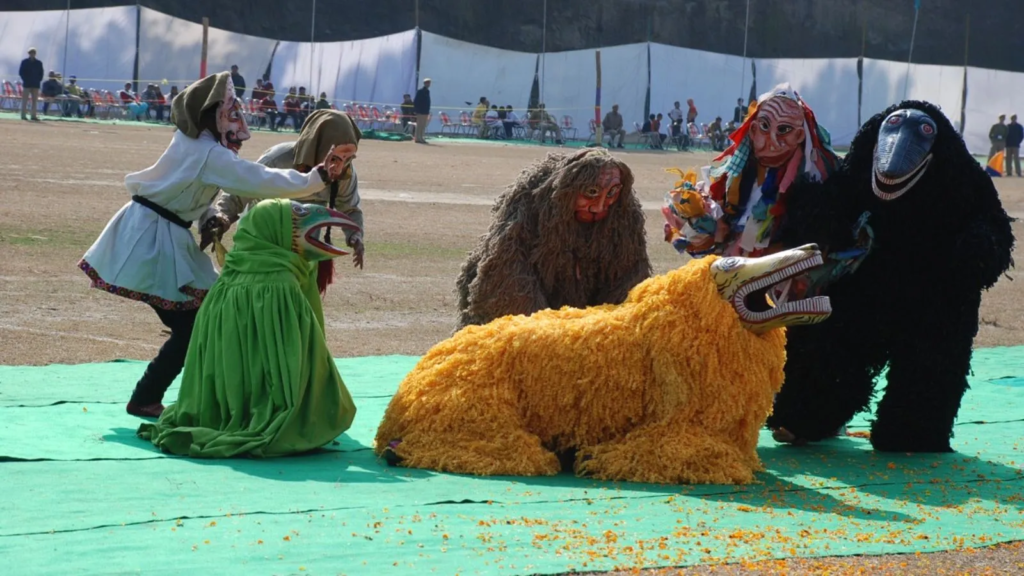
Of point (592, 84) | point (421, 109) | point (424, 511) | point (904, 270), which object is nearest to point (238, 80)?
point (421, 109)

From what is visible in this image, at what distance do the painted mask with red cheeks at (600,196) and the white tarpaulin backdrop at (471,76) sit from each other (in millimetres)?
27413

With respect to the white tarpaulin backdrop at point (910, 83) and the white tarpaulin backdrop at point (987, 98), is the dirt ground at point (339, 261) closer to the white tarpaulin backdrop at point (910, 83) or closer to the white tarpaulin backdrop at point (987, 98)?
the white tarpaulin backdrop at point (910, 83)

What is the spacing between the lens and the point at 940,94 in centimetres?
3456

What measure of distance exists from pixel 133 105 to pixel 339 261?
20856 millimetres

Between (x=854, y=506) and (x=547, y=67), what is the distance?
29997mm

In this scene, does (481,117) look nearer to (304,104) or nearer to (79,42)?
(304,104)

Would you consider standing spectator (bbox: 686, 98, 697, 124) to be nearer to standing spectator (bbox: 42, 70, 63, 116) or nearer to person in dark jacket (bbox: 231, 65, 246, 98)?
person in dark jacket (bbox: 231, 65, 246, 98)

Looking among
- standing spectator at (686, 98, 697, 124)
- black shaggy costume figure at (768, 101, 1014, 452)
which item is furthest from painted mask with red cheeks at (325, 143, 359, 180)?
standing spectator at (686, 98, 697, 124)

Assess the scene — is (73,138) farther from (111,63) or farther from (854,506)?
(854,506)

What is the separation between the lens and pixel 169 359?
590 cm

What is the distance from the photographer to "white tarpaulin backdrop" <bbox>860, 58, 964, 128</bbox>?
34.5 meters

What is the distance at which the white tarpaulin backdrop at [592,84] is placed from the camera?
34.4m

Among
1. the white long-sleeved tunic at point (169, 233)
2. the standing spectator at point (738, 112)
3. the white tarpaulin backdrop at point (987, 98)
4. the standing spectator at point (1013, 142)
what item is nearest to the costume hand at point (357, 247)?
the white long-sleeved tunic at point (169, 233)

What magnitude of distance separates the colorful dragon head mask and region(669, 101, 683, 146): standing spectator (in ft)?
95.9
